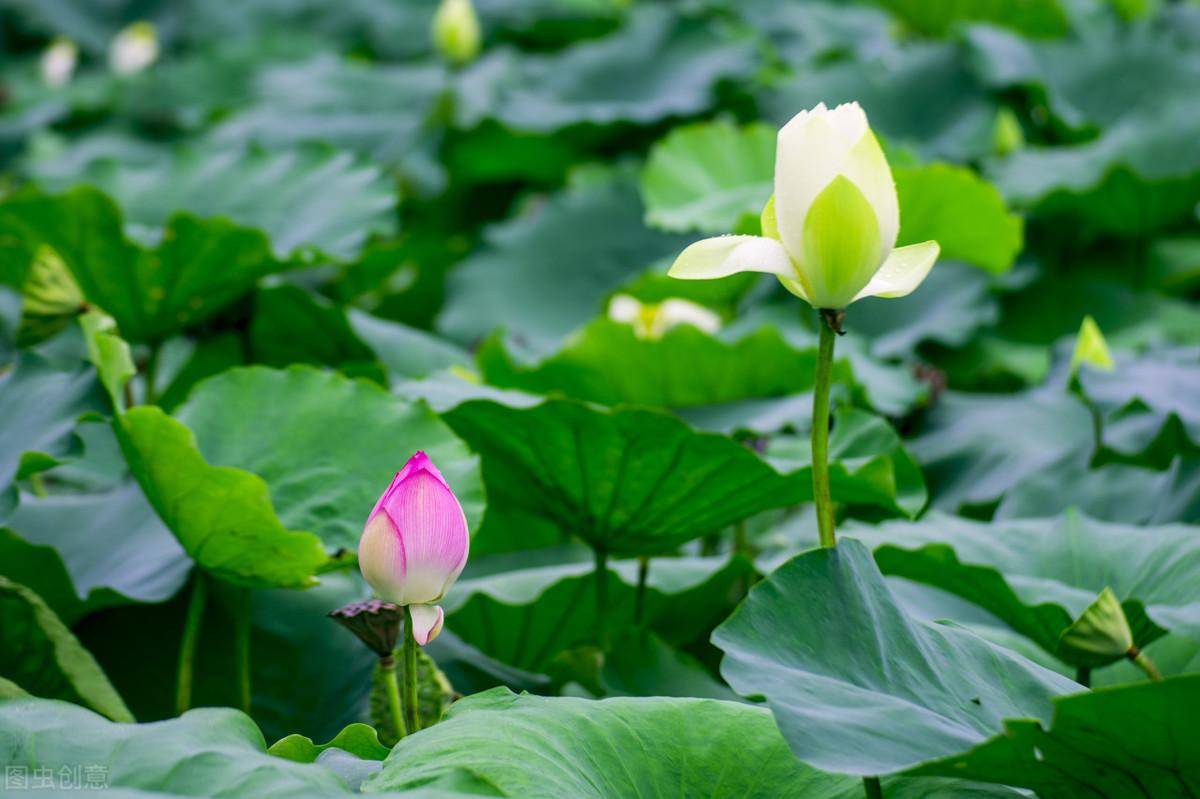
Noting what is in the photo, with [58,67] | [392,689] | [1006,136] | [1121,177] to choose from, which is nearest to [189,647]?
[392,689]

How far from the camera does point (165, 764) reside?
0.68 meters

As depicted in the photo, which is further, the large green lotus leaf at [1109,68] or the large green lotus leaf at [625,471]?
the large green lotus leaf at [1109,68]

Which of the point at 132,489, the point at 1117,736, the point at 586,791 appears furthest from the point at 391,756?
the point at 132,489

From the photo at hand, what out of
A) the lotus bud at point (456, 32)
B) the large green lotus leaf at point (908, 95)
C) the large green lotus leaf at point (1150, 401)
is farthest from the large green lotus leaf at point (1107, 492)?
the lotus bud at point (456, 32)

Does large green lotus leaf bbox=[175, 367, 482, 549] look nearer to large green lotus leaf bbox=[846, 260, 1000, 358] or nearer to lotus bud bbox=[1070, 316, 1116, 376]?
lotus bud bbox=[1070, 316, 1116, 376]

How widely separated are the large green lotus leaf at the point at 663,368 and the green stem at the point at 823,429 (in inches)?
22.8

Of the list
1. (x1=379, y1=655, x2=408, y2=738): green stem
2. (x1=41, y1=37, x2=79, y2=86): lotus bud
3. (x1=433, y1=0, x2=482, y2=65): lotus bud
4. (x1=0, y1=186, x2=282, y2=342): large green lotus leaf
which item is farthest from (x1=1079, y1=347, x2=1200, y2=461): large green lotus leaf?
(x1=41, y1=37, x2=79, y2=86): lotus bud

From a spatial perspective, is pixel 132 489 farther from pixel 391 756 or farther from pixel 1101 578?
pixel 1101 578

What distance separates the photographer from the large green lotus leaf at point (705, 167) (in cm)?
193

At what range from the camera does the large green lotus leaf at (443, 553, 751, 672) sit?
1.20 m

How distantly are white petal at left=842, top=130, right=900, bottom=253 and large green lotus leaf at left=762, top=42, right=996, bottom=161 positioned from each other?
1.65 metres

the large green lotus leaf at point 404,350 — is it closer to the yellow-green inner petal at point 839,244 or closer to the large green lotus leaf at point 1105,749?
the yellow-green inner petal at point 839,244

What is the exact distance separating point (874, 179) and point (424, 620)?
372mm

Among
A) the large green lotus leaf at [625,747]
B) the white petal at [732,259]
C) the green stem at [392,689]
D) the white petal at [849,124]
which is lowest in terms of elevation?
the green stem at [392,689]
